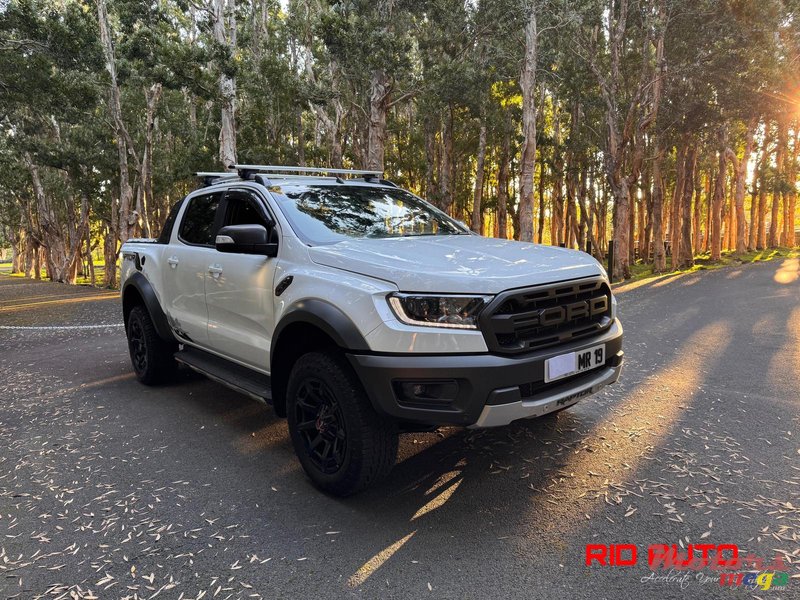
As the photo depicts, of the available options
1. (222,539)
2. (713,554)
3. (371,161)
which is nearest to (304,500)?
(222,539)

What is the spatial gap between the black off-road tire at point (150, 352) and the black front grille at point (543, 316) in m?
3.94

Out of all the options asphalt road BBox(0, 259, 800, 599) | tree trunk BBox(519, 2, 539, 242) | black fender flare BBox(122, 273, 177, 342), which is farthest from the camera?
tree trunk BBox(519, 2, 539, 242)

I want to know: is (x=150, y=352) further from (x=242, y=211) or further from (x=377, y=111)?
(x=377, y=111)

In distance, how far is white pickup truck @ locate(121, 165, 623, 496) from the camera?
2.76m

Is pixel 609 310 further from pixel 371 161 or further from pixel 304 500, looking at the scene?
pixel 371 161

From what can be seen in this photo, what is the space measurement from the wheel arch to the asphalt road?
26.5 inches

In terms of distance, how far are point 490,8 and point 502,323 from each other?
17918mm

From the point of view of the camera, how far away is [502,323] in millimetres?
2773

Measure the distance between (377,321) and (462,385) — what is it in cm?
56

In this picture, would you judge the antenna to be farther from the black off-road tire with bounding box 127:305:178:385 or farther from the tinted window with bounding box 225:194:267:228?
the black off-road tire with bounding box 127:305:178:385

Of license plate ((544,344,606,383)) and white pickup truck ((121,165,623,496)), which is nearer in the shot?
white pickup truck ((121,165,623,496))

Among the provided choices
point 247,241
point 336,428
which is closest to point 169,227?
point 247,241

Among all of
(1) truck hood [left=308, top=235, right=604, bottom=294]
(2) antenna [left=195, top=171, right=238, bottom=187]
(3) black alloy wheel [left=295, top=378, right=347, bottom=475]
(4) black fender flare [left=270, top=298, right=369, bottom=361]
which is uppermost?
(2) antenna [left=195, top=171, right=238, bottom=187]

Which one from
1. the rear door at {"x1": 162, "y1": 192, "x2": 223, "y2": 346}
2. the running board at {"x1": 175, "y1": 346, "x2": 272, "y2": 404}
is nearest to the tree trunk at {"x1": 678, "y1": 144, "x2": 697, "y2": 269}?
the rear door at {"x1": 162, "y1": 192, "x2": 223, "y2": 346}
